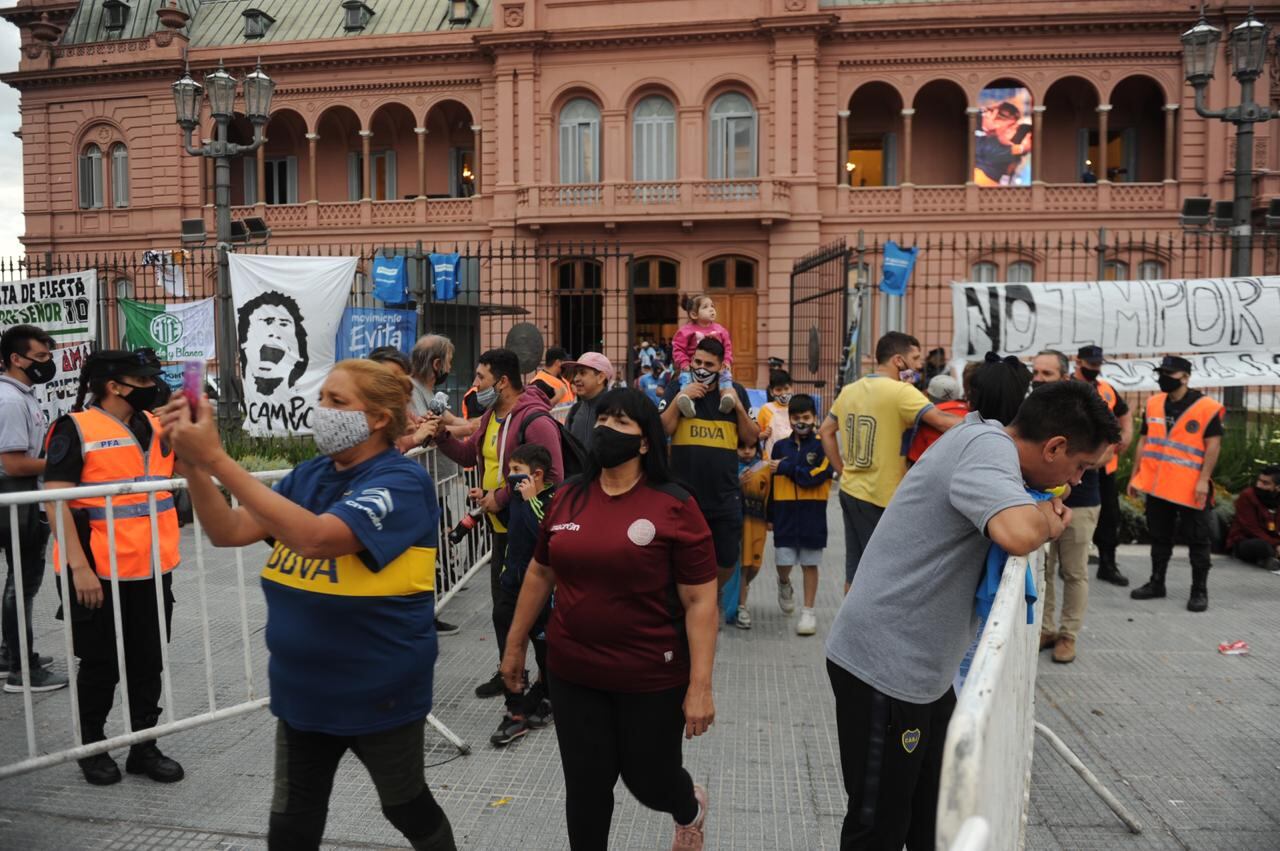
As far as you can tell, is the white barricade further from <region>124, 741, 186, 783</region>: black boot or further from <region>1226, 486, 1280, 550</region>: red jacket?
<region>1226, 486, 1280, 550</region>: red jacket

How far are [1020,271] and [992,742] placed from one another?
24.9 meters

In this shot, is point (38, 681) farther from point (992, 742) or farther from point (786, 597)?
point (992, 742)

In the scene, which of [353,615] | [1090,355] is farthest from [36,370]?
[1090,355]

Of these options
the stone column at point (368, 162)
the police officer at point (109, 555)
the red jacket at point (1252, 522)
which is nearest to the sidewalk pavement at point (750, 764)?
the police officer at point (109, 555)

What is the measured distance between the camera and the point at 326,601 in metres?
2.60

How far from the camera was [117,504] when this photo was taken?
13.4 feet

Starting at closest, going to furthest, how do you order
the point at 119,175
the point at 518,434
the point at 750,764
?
the point at 750,764
the point at 518,434
the point at 119,175

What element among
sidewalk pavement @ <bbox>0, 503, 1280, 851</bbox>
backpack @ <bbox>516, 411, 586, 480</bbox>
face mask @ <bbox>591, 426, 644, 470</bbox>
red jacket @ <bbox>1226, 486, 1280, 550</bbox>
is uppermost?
face mask @ <bbox>591, 426, 644, 470</bbox>

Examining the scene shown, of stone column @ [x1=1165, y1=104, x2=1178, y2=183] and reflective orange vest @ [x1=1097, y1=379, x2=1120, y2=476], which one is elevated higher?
stone column @ [x1=1165, y1=104, x2=1178, y2=183]

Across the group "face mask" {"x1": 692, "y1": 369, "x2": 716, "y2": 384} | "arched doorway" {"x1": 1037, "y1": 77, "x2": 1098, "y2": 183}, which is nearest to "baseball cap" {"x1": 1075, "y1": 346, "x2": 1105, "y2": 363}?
"face mask" {"x1": 692, "y1": 369, "x2": 716, "y2": 384}

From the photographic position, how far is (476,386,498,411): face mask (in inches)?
200

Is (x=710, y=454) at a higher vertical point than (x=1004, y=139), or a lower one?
lower

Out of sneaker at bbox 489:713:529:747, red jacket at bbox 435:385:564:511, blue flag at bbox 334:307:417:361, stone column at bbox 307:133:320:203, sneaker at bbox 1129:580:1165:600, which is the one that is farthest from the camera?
stone column at bbox 307:133:320:203

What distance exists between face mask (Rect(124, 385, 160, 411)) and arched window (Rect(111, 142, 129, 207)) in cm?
2845
